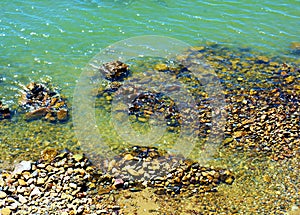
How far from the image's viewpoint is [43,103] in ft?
49.1

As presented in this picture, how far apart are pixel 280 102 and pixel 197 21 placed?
8.49 meters

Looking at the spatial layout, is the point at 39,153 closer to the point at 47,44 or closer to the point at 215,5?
the point at 47,44

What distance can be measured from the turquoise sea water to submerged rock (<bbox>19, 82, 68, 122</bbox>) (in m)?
1.06

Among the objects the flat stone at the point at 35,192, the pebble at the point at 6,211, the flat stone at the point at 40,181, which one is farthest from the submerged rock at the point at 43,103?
the pebble at the point at 6,211

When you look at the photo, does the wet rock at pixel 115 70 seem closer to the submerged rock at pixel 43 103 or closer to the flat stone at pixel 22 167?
the submerged rock at pixel 43 103

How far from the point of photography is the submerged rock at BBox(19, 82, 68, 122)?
14398 mm

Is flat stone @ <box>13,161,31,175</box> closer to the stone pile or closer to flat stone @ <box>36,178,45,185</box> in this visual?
the stone pile

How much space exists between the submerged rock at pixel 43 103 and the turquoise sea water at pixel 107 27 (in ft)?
3.48

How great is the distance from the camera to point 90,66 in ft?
58.2

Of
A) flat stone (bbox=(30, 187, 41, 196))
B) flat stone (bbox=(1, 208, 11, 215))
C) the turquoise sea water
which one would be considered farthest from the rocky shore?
the turquoise sea water

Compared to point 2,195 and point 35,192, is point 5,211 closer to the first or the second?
point 2,195

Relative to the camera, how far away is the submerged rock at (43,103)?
14398 mm

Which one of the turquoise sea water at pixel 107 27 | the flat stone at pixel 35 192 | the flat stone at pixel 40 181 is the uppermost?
the turquoise sea water at pixel 107 27

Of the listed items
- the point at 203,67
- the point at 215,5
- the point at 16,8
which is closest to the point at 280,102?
the point at 203,67
